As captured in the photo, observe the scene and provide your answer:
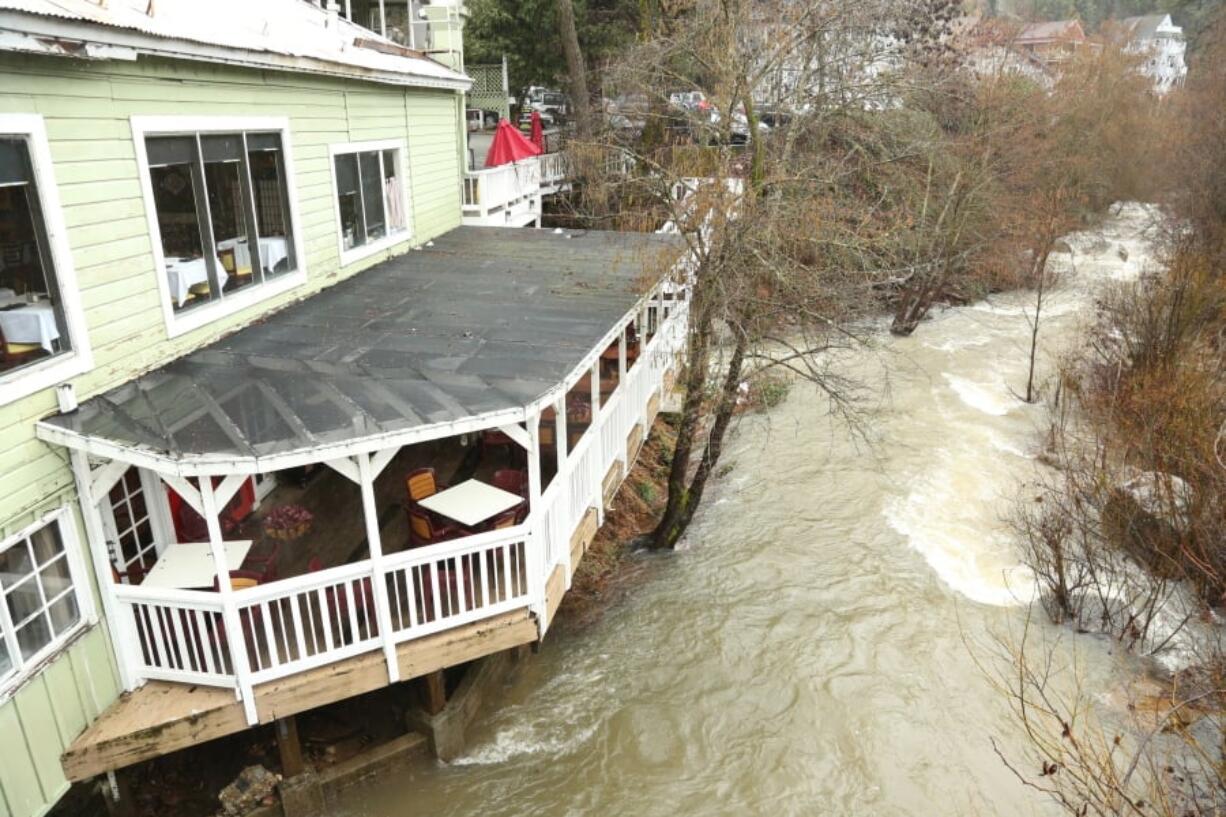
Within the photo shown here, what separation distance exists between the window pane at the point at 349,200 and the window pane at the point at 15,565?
6.64 meters

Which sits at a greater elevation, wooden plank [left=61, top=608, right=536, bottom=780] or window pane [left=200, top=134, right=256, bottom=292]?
window pane [left=200, top=134, right=256, bottom=292]

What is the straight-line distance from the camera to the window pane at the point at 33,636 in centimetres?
674

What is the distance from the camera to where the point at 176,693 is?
759cm

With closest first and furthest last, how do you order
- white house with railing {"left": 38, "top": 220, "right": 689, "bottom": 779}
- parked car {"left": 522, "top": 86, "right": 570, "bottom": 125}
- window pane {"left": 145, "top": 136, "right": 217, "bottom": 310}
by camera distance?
white house with railing {"left": 38, "top": 220, "right": 689, "bottom": 779}
window pane {"left": 145, "top": 136, "right": 217, "bottom": 310}
parked car {"left": 522, "top": 86, "right": 570, "bottom": 125}

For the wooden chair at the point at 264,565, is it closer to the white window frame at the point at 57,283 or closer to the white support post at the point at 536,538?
the white window frame at the point at 57,283

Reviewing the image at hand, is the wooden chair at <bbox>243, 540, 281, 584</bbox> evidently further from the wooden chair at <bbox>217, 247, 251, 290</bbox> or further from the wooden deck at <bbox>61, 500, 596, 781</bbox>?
the wooden chair at <bbox>217, 247, 251, 290</bbox>

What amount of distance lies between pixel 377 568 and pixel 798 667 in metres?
6.61

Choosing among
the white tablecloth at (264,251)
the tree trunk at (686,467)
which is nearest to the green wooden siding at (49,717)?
the white tablecloth at (264,251)

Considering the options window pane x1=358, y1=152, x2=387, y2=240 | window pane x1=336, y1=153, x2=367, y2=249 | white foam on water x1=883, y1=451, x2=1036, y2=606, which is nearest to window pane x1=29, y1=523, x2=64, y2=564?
window pane x1=336, y1=153, x2=367, y2=249

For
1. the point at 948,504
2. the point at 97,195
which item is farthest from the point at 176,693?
the point at 948,504

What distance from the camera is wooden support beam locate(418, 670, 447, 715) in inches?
366

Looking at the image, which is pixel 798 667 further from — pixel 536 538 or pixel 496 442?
pixel 496 442

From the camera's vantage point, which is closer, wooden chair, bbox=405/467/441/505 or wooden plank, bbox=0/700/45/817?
wooden plank, bbox=0/700/45/817

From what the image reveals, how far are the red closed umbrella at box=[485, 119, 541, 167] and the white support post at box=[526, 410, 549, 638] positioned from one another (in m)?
11.2
